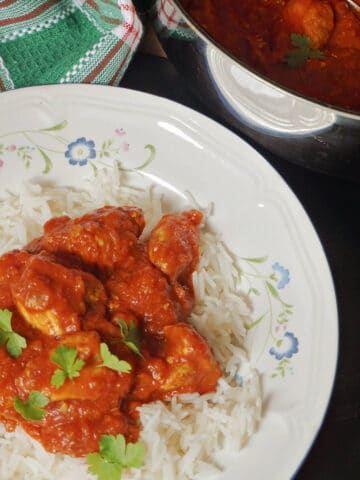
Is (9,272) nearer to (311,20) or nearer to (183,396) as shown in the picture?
(183,396)

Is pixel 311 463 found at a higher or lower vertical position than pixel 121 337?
lower

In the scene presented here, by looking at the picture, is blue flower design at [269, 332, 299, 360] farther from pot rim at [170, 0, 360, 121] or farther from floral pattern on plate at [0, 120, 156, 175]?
floral pattern on plate at [0, 120, 156, 175]

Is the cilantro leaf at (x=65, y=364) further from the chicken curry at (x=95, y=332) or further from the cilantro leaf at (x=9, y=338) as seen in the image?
the cilantro leaf at (x=9, y=338)

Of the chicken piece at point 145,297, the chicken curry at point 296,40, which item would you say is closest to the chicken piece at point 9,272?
the chicken piece at point 145,297

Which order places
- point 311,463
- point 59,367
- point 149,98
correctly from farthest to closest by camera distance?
point 149,98 → point 311,463 → point 59,367

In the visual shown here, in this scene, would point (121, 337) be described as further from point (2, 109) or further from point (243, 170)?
point (2, 109)

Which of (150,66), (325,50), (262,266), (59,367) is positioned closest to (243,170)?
(262,266)

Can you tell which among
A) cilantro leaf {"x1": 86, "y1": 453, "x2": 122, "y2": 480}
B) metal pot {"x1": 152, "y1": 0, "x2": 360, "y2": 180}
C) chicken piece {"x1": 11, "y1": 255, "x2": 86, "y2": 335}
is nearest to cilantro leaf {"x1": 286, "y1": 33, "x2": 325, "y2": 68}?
metal pot {"x1": 152, "y1": 0, "x2": 360, "y2": 180}
